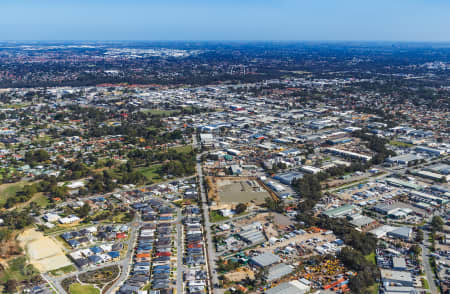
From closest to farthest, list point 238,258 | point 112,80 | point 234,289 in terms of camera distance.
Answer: point 234,289, point 238,258, point 112,80

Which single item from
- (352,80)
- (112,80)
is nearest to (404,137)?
(352,80)

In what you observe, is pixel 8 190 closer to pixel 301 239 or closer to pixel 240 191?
pixel 240 191

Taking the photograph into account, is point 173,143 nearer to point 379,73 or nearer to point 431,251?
point 431,251

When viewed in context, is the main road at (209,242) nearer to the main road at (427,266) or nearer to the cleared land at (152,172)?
the cleared land at (152,172)

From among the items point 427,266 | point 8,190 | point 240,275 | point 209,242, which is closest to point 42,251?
point 209,242

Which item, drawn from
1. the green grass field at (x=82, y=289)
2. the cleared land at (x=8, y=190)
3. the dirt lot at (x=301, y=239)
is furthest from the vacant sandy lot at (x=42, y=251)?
the dirt lot at (x=301, y=239)

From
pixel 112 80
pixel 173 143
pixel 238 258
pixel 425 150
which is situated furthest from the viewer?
pixel 112 80

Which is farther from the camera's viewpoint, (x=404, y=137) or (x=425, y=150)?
(x=404, y=137)
